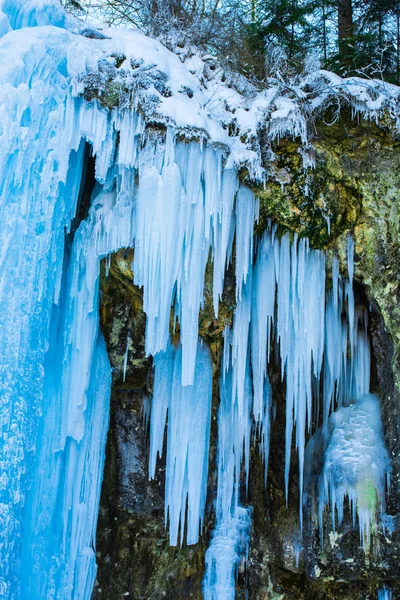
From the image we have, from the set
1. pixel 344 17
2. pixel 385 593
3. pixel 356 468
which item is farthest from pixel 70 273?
pixel 344 17

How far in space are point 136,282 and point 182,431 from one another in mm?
1550

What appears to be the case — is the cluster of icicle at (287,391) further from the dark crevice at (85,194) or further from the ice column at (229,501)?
the dark crevice at (85,194)

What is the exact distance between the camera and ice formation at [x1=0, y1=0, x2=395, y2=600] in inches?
176

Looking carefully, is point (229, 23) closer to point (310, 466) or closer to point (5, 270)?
point (5, 270)

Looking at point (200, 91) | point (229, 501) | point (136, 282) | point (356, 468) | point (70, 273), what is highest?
point (200, 91)

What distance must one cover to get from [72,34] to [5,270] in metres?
2.13

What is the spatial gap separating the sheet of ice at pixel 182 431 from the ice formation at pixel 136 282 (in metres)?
0.01

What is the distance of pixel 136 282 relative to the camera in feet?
15.8

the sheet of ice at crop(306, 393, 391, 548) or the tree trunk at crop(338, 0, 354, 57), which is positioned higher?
the tree trunk at crop(338, 0, 354, 57)

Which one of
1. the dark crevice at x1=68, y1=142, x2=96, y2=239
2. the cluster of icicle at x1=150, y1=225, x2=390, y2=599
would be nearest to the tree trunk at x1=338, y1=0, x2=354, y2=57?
the cluster of icicle at x1=150, y1=225, x2=390, y2=599

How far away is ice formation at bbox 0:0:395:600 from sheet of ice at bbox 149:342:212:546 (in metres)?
0.01

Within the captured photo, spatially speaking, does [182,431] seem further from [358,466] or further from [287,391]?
[358,466]

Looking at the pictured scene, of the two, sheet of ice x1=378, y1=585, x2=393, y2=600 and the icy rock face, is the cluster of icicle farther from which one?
sheet of ice x1=378, y1=585, x2=393, y2=600

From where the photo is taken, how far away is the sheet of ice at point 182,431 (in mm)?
5453
